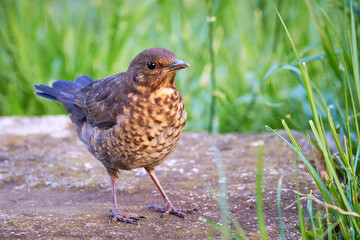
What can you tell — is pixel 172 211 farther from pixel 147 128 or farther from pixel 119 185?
pixel 119 185

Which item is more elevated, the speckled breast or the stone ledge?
the speckled breast

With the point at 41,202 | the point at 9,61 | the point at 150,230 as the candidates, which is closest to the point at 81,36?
the point at 9,61

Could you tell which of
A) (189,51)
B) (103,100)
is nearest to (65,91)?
(103,100)

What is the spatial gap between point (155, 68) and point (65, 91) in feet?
3.75

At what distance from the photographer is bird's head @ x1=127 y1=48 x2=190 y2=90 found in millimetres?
2887

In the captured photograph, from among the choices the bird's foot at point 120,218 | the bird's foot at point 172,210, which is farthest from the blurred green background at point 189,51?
the bird's foot at point 120,218

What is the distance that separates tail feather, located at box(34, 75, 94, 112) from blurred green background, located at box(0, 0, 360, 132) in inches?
39.3

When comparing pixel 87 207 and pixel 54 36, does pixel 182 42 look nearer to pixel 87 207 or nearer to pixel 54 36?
pixel 54 36

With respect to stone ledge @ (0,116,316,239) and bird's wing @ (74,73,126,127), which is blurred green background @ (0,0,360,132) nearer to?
stone ledge @ (0,116,316,239)

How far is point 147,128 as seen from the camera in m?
2.87

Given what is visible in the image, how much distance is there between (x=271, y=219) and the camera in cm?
267

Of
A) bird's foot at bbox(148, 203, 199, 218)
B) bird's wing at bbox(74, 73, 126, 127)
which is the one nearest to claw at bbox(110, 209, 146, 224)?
bird's foot at bbox(148, 203, 199, 218)

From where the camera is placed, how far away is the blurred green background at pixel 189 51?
474 cm

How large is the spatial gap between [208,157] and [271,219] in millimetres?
1129
